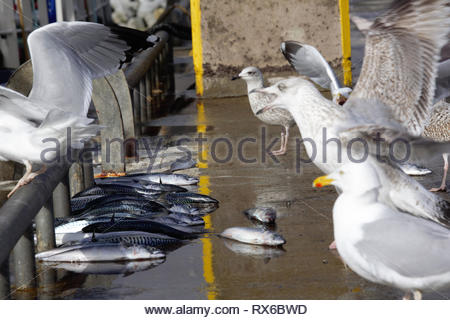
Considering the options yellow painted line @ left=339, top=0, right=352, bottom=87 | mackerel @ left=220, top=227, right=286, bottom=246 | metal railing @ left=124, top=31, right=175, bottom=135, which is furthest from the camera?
yellow painted line @ left=339, top=0, right=352, bottom=87

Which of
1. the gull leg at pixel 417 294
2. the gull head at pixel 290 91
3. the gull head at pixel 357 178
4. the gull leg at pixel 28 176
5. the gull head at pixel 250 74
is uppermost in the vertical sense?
the gull head at pixel 290 91

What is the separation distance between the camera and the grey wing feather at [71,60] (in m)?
5.90

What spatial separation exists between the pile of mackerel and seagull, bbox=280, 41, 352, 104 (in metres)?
1.68

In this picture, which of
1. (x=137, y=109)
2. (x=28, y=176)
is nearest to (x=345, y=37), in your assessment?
(x=137, y=109)

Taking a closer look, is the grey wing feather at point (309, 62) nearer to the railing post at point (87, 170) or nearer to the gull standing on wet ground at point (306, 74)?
the gull standing on wet ground at point (306, 74)

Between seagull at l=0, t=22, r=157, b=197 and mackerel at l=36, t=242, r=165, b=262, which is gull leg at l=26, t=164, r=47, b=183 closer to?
seagull at l=0, t=22, r=157, b=197

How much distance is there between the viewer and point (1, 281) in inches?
178

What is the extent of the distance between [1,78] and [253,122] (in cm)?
566

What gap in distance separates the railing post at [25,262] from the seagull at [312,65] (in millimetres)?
3757

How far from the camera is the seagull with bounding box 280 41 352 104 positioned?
787 cm

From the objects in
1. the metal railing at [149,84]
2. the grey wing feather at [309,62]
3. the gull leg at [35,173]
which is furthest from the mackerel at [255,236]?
the metal railing at [149,84]

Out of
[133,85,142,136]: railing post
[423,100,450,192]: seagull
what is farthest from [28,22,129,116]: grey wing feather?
[133,85,142,136]: railing post

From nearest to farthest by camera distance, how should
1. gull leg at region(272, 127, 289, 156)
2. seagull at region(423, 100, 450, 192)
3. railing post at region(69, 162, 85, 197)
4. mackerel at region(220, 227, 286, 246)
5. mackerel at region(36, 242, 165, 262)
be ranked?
1. mackerel at region(36, 242, 165, 262)
2. mackerel at region(220, 227, 286, 246)
3. railing post at region(69, 162, 85, 197)
4. seagull at region(423, 100, 450, 192)
5. gull leg at region(272, 127, 289, 156)
